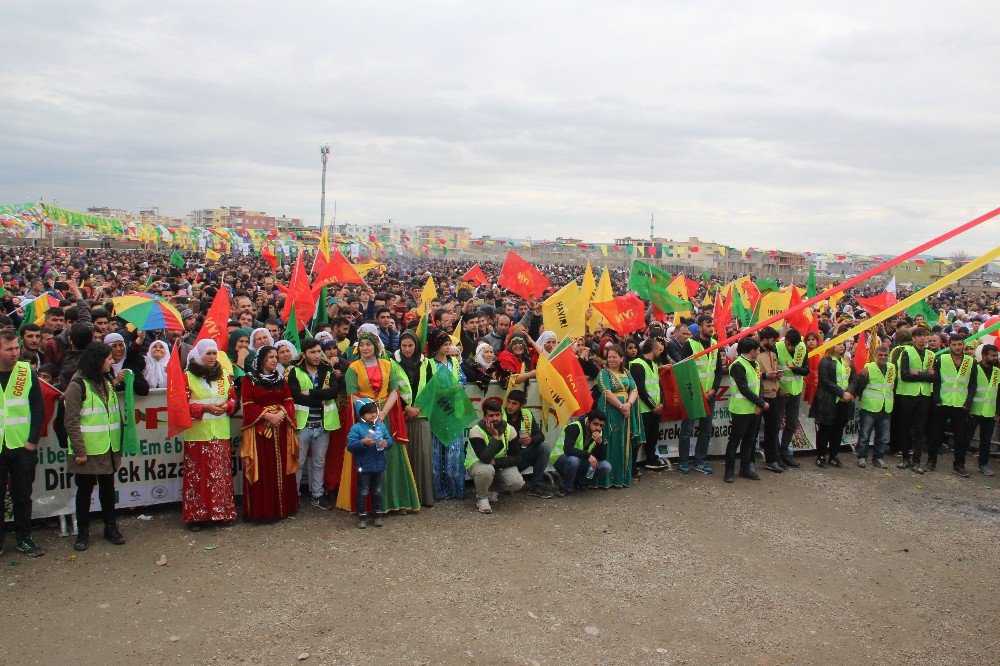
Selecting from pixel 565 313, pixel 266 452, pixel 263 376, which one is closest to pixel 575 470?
pixel 565 313

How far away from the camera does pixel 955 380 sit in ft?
28.1

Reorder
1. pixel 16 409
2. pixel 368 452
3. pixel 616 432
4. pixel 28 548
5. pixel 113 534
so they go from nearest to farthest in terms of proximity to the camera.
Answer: pixel 16 409, pixel 28 548, pixel 113 534, pixel 368 452, pixel 616 432

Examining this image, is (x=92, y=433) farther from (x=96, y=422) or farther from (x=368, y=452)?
(x=368, y=452)

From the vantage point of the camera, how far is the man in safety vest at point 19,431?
4.99 metres

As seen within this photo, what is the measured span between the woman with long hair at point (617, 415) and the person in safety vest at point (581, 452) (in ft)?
0.60

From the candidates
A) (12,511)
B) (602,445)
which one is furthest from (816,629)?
(12,511)

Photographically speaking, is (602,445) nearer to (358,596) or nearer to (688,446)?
(688,446)

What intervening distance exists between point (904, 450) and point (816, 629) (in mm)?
5077

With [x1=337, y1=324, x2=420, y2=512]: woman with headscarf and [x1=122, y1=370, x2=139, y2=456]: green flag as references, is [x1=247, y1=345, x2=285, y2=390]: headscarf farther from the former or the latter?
[x1=122, y1=370, x2=139, y2=456]: green flag

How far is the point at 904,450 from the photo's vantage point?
28.8 ft

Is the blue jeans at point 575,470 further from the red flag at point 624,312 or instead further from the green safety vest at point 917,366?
the green safety vest at point 917,366

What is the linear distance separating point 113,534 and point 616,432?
477 centimetres

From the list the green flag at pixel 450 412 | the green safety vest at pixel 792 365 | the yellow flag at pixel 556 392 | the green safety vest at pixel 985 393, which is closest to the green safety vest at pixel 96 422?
the green flag at pixel 450 412

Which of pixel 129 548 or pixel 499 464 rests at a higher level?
pixel 499 464
